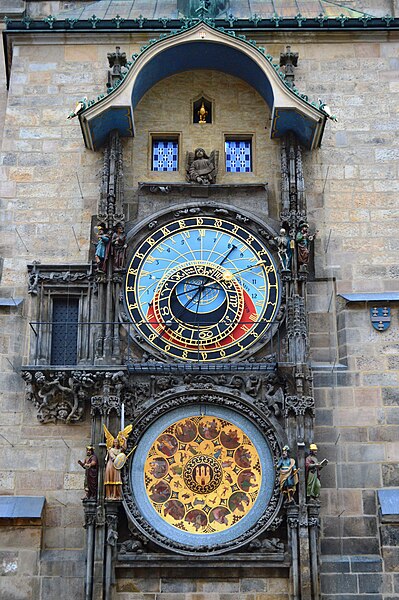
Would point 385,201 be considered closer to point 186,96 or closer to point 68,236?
point 186,96

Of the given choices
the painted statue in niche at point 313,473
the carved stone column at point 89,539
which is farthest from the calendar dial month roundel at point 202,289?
the carved stone column at point 89,539

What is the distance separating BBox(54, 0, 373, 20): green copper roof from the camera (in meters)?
15.8

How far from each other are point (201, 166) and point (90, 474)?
444cm

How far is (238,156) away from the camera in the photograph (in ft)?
48.0

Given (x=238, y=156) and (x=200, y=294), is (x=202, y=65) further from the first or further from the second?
(x=200, y=294)

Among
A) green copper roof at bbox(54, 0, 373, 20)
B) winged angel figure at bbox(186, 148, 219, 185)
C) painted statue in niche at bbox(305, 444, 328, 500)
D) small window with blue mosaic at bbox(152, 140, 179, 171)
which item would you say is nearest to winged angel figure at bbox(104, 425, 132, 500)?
painted statue in niche at bbox(305, 444, 328, 500)

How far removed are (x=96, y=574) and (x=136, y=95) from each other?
6.33 meters

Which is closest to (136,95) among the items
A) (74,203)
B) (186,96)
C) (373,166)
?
(186,96)

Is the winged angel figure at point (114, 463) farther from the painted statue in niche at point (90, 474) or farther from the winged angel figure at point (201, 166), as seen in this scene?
the winged angel figure at point (201, 166)

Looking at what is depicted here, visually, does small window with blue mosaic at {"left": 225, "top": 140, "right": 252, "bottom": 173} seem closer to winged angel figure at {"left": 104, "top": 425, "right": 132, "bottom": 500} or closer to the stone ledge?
winged angel figure at {"left": 104, "top": 425, "right": 132, "bottom": 500}

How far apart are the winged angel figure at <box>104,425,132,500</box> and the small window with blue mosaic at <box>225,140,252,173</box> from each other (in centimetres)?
412

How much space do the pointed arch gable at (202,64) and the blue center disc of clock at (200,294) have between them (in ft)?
7.65

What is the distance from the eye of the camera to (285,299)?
13.5m

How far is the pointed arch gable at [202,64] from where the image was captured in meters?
13.9
